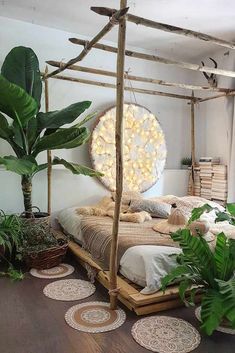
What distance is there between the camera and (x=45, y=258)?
2645 millimetres

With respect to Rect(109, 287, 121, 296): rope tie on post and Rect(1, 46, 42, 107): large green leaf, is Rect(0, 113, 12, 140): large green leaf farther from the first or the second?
Rect(109, 287, 121, 296): rope tie on post

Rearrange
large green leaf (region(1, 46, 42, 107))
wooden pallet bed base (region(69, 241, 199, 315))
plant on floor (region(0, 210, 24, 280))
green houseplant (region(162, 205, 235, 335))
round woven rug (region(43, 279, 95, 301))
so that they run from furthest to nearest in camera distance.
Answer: large green leaf (region(1, 46, 42, 107)), plant on floor (region(0, 210, 24, 280)), round woven rug (region(43, 279, 95, 301)), wooden pallet bed base (region(69, 241, 199, 315)), green houseplant (region(162, 205, 235, 335))

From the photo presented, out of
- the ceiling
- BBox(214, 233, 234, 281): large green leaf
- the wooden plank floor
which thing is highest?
the ceiling

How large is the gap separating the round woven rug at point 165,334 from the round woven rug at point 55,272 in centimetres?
98

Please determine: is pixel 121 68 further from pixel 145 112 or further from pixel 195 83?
pixel 195 83

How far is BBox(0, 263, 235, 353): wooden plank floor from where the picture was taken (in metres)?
1.58

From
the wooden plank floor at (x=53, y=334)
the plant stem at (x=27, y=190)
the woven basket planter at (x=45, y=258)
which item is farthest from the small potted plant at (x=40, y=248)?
the wooden plank floor at (x=53, y=334)

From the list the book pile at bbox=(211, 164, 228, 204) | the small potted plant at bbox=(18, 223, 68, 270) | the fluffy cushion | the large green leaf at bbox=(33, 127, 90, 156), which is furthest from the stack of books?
the small potted plant at bbox=(18, 223, 68, 270)

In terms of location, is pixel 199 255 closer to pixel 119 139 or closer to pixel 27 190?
pixel 119 139

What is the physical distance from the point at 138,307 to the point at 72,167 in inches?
54.9

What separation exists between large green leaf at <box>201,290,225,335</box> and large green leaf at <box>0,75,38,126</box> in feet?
6.36

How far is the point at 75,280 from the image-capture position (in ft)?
8.10

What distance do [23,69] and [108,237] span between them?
69.1 inches

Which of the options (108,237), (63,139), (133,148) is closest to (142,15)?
(133,148)
